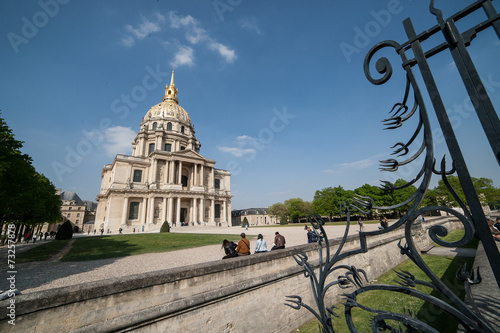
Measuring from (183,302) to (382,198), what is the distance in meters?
48.4

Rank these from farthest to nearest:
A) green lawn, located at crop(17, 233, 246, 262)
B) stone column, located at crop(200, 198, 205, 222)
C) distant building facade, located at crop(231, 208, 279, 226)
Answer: distant building facade, located at crop(231, 208, 279, 226), stone column, located at crop(200, 198, 205, 222), green lawn, located at crop(17, 233, 246, 262)

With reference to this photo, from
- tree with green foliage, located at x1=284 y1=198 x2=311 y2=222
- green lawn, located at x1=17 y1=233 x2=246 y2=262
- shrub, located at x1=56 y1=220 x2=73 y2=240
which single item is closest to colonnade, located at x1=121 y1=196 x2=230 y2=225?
shrub, located at x1=56 y1=220 x2=73 y2=240

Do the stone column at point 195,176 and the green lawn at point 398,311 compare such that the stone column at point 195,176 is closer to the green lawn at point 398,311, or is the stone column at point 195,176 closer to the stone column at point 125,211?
the stone column at point 125,211

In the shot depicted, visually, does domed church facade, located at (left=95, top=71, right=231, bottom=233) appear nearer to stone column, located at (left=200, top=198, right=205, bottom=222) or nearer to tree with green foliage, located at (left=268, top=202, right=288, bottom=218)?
stone column, located at (left=200, top=198, right=205, bottom=222)

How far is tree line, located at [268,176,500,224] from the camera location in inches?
1412

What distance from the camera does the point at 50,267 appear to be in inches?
343

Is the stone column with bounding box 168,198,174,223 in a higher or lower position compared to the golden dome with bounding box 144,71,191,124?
lower

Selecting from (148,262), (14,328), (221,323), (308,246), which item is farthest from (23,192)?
(308,246)

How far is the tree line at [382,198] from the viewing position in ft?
118

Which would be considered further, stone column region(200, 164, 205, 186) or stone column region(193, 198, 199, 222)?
stone column region(200, 164, 205, 186)

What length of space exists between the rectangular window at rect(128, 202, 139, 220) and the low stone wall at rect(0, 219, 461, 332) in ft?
126

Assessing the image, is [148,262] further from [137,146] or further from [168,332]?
[137,146]

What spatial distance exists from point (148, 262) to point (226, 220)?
3907cm

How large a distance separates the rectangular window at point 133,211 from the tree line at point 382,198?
2918 centimetres
